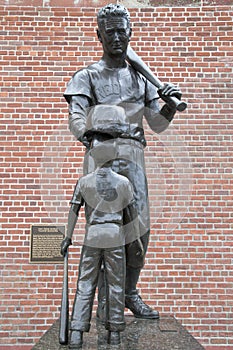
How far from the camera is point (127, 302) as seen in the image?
2.39 meters

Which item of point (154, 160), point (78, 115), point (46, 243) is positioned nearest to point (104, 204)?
point (78, 115)

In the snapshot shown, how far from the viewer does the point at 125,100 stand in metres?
2.32

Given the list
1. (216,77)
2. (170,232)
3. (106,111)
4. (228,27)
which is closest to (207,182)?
(170,232)

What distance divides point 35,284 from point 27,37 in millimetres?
2538

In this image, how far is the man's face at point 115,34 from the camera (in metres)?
2.16

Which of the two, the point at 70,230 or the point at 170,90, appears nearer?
the point at 70,230

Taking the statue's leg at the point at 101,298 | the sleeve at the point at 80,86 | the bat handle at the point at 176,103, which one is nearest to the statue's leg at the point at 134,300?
the statue's leg at the point at 101,298

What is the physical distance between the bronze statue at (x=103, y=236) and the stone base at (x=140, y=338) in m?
0.08

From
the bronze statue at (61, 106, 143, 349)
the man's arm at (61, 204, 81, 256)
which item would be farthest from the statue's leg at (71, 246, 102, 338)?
the man's arm at (61, 204, 81, 256)

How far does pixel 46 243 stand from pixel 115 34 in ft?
7.84

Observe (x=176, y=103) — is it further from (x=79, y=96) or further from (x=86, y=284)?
(x=86, y=284)

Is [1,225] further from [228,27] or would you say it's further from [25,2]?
[228,27]

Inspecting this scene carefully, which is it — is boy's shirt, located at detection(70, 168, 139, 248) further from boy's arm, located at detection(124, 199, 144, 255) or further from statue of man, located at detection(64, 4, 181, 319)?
statue of man, located at detection(64, 4, 181, 319)

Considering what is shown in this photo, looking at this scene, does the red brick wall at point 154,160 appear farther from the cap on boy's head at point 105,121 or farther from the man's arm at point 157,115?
the cap on boy's head at point 105,121
